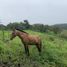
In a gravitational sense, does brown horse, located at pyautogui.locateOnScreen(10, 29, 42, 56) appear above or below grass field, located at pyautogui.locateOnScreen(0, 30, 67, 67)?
above

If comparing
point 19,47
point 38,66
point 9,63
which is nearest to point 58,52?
point 19,47

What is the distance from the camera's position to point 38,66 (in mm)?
13969

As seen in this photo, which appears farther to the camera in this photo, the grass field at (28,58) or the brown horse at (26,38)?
the brown horse at (26,38)

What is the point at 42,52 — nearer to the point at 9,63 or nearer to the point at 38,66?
the point at 38,66

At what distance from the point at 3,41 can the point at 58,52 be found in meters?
3.14

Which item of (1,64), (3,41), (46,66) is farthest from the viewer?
(3,41)

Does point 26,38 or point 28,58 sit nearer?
point 28,58

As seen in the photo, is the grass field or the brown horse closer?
the grass field

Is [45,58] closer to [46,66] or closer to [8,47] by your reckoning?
[46,66]

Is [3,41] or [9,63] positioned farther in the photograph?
[3,41]

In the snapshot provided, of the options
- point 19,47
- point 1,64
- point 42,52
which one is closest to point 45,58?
point 42,52

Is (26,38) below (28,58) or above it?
above

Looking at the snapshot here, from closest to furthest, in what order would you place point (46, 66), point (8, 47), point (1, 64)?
point (1, 64), point (46, 66), point (8, 47)

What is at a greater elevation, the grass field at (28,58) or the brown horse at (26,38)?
the brown horse at (26,38)
